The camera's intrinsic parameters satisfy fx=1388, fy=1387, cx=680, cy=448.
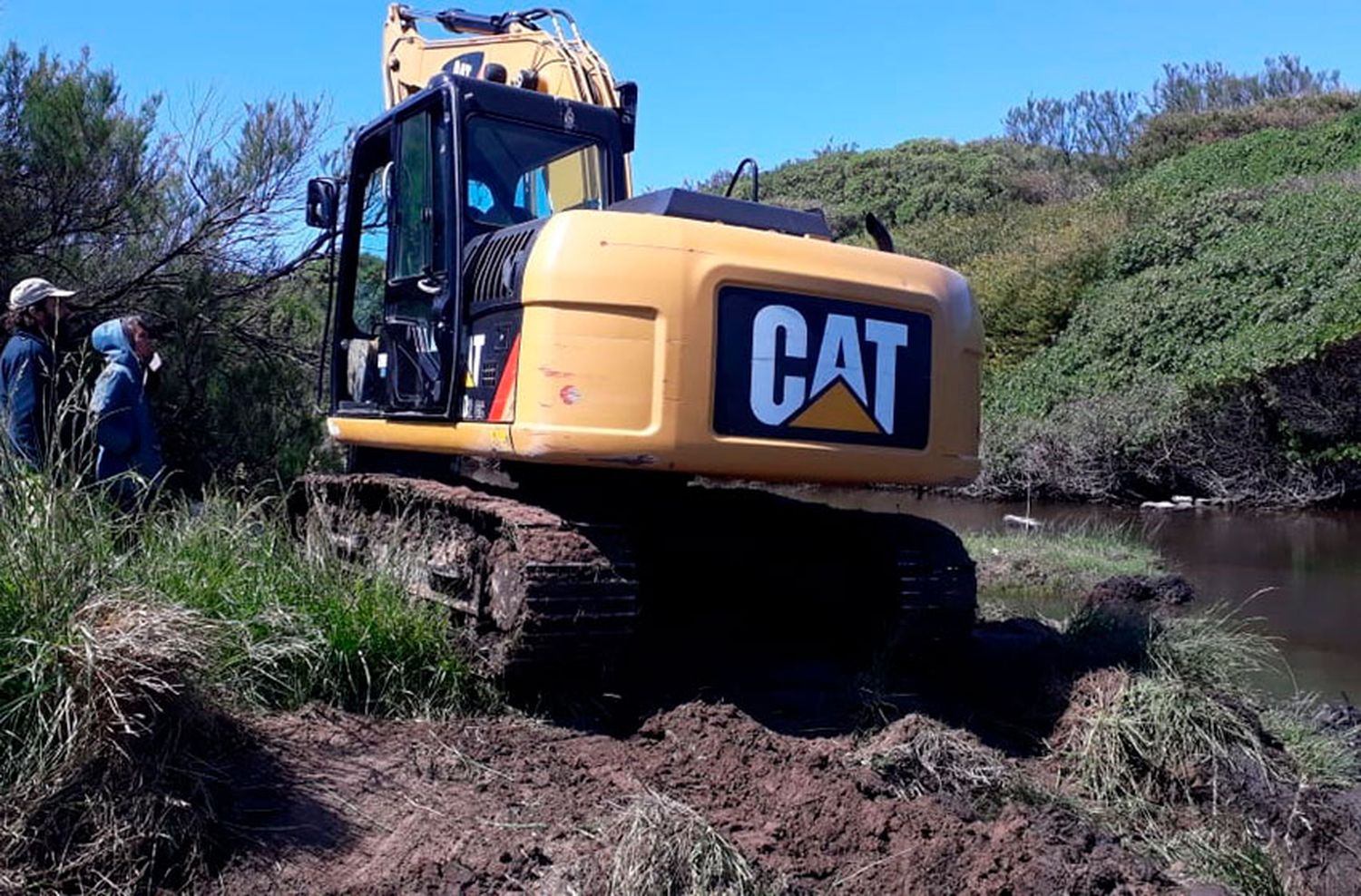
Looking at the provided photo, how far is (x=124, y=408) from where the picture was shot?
5934 mm

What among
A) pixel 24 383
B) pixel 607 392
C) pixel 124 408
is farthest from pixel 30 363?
pixel 607 392

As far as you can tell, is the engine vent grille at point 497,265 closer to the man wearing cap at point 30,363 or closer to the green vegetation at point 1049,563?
the man wearing cap at point 30,363

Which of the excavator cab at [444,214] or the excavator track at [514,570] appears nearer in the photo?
the excavator track at [514,570]

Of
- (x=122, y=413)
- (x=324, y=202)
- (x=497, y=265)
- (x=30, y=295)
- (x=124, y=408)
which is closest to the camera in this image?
(x=497, y=265)

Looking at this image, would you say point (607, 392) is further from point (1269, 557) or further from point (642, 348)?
point (1269, 557)

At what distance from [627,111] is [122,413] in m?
2.92

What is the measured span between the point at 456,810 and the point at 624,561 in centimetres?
130

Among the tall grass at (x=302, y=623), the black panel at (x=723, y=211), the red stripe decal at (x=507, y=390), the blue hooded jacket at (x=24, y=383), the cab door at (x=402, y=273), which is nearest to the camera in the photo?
the tall grass at (x=302, y=623)

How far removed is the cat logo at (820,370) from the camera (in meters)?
5.27

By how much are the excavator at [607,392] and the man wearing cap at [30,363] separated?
3.98ft

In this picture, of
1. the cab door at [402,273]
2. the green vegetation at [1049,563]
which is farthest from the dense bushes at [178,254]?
the green vegetation at [1049,563]

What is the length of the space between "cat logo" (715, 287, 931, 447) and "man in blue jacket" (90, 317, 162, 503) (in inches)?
102

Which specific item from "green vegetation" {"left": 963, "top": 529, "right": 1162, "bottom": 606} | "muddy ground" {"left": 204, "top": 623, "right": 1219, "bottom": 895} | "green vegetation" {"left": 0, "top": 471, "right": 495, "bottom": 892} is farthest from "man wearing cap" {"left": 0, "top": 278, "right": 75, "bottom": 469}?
"green vegetation" {"left": 963, "top": 529, "right": 1162, "bottom": 606}

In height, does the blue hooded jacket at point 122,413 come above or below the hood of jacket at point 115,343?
below
